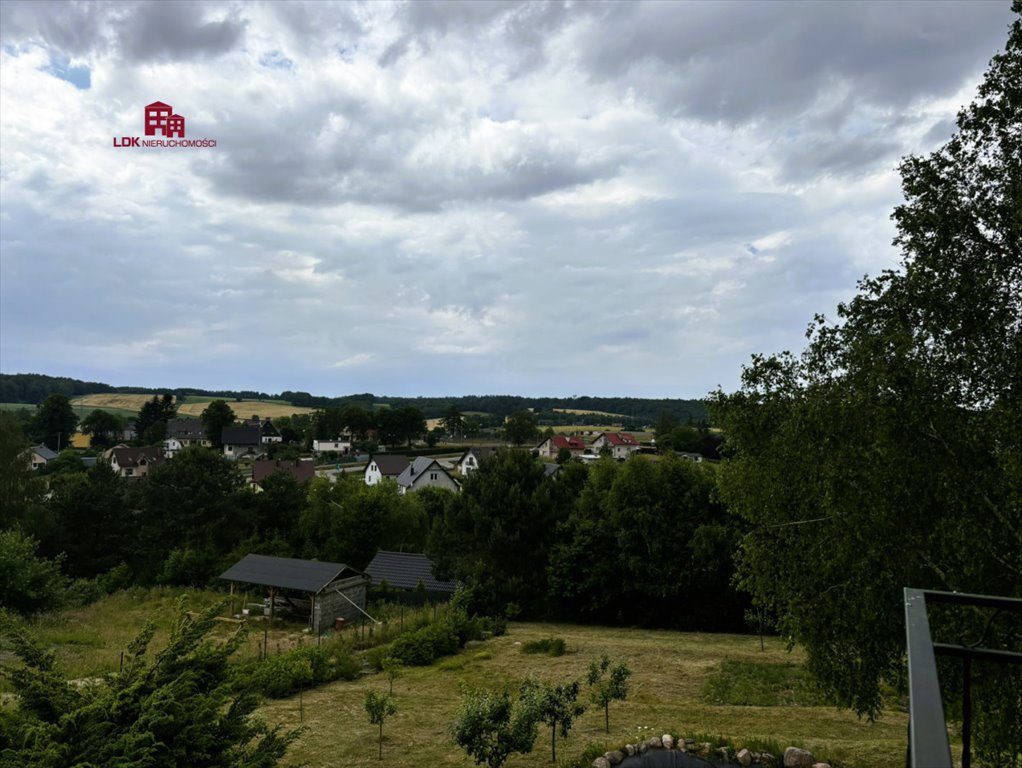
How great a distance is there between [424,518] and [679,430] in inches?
2360

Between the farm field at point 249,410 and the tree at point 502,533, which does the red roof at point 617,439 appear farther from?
the tree at point 502,533

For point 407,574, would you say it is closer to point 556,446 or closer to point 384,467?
point 384,467

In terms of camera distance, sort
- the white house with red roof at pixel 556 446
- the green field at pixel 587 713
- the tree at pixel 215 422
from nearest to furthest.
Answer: the green field at pixel 587 713
the tree at pixel 215 422
the white house with red roof at pixel 556 446

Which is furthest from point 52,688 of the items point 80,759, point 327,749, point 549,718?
point 549,718

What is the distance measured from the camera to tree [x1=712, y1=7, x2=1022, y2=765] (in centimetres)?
903

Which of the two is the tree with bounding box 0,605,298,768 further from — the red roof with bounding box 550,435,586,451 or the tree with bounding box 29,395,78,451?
the tree with bounding box 29,395,78,451

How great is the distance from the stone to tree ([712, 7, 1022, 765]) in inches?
49.4

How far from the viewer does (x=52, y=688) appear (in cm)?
804

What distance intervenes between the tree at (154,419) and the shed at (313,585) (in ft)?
255

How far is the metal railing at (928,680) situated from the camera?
1.56 metres

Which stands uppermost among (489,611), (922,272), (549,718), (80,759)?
(922,272)

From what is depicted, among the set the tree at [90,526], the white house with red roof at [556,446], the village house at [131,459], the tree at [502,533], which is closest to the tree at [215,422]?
the village house at [131,459]

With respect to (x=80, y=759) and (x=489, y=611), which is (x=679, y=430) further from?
(x=80, y=759)

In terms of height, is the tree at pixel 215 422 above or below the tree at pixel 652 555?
above
